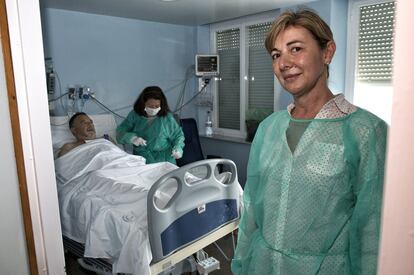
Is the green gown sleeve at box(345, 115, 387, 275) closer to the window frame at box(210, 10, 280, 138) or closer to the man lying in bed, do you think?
the man lying in bed

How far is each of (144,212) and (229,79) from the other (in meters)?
2.60

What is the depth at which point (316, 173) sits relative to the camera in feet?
3.05

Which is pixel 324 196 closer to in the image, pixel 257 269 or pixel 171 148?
pixel 257 269

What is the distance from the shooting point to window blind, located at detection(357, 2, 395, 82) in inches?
105

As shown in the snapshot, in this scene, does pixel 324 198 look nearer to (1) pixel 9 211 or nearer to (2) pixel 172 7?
(1) pixel 9 211

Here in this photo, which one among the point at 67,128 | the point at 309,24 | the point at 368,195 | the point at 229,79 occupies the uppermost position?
the point at 309,24

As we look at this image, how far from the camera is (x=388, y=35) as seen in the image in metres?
2.67

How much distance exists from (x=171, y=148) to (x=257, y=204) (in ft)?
6.51

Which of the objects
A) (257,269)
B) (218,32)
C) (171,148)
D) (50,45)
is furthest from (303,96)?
(218,32)

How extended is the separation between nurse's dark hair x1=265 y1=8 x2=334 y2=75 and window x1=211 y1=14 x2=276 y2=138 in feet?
8.54

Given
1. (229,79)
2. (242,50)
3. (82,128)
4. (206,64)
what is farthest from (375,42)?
(82,128)

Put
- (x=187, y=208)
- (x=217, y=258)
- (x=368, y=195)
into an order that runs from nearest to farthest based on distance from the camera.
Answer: (x=368, y=195)
(x=187, y=208)
(x=217, y=258)

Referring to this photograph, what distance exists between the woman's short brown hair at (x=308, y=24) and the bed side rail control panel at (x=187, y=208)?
3.04 ft

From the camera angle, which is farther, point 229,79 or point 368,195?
point 229,79
